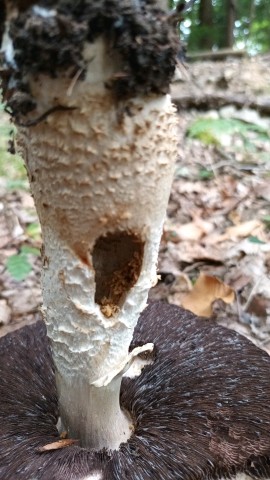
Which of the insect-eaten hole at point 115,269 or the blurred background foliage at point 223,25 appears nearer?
the insect-eaten hole at point 115,269

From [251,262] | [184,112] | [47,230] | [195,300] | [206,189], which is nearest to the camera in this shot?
[47,230]

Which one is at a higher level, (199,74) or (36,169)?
(36,169)

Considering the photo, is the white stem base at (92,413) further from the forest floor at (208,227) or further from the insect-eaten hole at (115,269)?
the forest floor at (208,227)

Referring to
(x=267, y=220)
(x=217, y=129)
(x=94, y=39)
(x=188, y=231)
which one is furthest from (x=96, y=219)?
(x=217, y=129)

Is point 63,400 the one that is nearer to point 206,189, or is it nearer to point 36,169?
point 36,169

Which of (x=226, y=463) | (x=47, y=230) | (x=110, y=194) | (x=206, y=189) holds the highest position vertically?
(x=110, y=194)

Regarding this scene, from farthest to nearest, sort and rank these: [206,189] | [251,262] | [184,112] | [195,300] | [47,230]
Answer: [184,112] → [206,189] → [251,262] → [195,300] → [47,230]

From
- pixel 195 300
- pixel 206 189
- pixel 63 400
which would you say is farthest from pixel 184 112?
pixel 63 400

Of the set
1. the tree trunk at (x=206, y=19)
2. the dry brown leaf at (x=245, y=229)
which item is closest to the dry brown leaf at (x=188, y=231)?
the dry brown leaf at (x=245, y=229)
